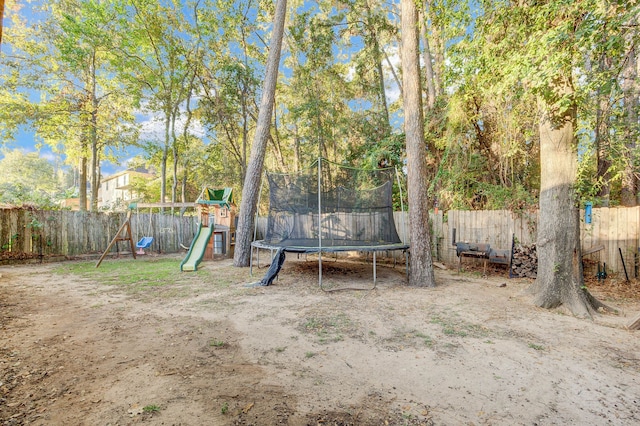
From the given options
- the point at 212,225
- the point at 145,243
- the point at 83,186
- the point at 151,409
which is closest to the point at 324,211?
the point at 212,225

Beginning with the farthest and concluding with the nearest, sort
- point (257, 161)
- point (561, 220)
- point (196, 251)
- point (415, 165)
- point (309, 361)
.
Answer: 1. point (196, 251)
2. point (257, 161)
3. point (415, 165)
4. point (561, 220)
5. point (309, 361)

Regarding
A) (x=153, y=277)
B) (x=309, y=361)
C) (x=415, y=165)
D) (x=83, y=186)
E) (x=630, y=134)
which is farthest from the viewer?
(x=83, y=186)

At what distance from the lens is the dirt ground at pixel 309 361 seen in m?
1.82

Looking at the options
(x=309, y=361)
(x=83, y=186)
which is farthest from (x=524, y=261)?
(x=83, y=186)

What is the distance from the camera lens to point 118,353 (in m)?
2.54

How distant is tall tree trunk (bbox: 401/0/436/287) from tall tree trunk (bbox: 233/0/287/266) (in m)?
3.21

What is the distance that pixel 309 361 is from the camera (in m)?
2.46

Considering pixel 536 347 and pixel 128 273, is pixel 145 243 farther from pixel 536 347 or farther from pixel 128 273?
pixel 536 347

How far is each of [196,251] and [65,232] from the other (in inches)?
146

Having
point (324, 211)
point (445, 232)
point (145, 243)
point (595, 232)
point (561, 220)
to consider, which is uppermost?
point (324, 211)

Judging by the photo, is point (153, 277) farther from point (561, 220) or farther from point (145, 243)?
point (561, 220)

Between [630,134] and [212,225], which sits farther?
[212,225]

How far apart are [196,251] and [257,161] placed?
2.83 m

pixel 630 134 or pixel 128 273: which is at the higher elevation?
pixel 630 134
